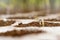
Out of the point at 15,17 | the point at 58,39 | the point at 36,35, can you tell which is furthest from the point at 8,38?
the point at 15,17

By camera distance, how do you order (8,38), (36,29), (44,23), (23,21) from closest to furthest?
(8,38) < (36,29) < (44,23) < (23,21)

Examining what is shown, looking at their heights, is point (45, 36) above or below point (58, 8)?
below

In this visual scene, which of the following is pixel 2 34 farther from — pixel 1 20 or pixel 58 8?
pixel 58 8

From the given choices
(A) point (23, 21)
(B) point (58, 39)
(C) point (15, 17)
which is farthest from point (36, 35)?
(C) point (15, 17)

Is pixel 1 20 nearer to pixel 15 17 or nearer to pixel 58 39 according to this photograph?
pixel 15 17


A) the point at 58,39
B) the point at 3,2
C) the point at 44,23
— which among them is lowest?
the point at 58,39

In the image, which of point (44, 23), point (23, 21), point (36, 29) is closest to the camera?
point (36, 29)

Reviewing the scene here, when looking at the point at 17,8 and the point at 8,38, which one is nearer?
the point at 8,38
